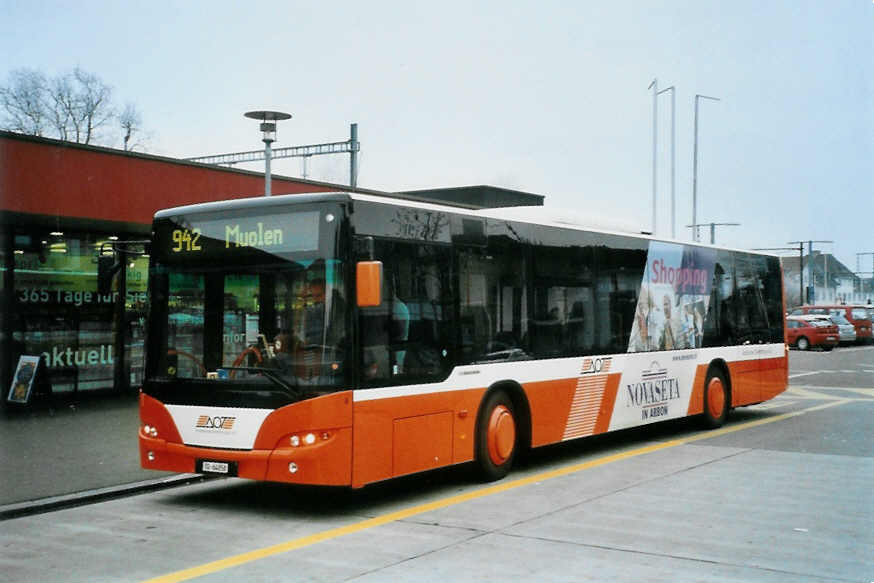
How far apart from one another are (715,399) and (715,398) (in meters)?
0.02

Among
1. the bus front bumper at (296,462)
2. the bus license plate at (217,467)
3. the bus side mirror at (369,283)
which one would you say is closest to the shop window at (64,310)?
the bus license plate at (217,467)

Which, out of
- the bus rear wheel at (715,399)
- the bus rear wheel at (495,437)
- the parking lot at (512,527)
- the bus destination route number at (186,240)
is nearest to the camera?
the parking lot at (512,527)

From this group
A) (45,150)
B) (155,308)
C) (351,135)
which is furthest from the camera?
(351,135)

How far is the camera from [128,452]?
40.1ft

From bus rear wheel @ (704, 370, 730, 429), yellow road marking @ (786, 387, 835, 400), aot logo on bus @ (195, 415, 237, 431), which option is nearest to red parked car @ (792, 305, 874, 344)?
yellow road marking @ (786, 387, 835, 400)

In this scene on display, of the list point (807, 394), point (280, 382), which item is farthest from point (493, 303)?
point (807, 394)

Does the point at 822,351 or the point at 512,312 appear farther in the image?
the point at 822,351

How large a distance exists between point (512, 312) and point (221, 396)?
3562 mm

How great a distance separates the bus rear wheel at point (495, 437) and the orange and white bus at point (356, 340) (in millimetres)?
22

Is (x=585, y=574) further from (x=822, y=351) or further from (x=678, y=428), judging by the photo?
(x=822, y=351)

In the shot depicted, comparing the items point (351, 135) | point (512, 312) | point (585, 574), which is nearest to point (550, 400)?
point (512, 312)

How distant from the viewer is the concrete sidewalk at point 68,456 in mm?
9742

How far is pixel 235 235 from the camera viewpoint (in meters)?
9.25

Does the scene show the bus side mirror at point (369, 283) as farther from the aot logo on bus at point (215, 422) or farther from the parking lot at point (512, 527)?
the parking lot at point (512, 527)
